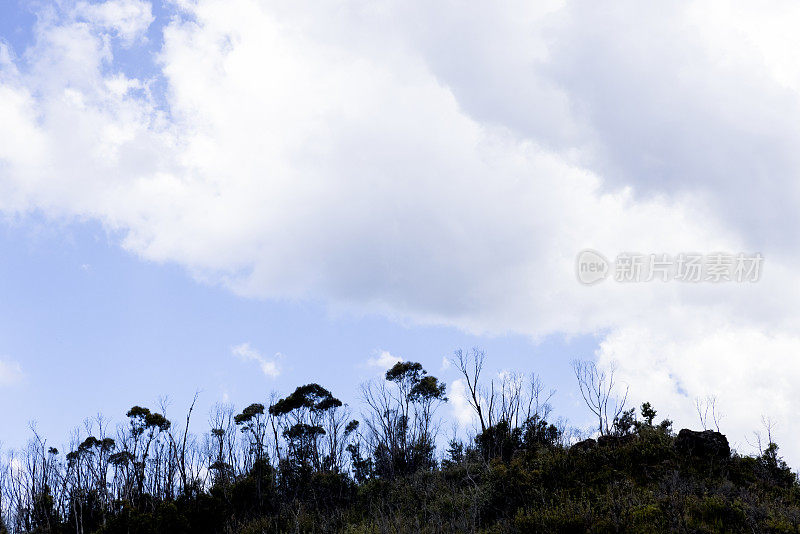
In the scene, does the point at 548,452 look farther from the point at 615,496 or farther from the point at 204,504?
the point at 204,504

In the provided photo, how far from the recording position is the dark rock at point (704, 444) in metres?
23.6

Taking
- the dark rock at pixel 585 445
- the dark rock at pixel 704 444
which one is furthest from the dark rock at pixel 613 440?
the dark rock at pixel 704 444

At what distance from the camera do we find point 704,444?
78.0ft

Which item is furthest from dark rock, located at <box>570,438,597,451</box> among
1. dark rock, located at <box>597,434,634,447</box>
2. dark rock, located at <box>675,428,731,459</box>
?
dark rock, located at <box>675,428,731,459</box>

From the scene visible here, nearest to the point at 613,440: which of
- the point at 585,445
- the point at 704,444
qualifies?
the point at 585,445

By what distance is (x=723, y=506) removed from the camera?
55.6 ft

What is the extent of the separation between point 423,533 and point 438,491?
8.04m

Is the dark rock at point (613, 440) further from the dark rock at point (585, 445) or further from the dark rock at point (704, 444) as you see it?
the dark rock at point (704, 444)

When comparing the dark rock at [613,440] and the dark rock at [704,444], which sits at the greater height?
the dark rock at [613,440]

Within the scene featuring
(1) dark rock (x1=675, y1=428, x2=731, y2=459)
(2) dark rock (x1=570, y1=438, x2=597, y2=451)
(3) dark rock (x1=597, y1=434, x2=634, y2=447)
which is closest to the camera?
(1) dark rock (x1=675, y1=428, x2=731, y2=459)

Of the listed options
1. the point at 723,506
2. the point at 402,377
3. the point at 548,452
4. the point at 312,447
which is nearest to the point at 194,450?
the point at 312,447

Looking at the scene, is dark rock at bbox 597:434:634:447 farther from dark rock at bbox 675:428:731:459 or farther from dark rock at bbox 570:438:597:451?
dark rock at bbox 675:428:731:459

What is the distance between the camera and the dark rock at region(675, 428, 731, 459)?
2358 cm

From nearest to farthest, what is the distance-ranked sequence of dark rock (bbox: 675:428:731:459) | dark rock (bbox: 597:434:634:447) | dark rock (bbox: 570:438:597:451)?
dark rock (bbox: 675:428:731:459) < dark rock (bbox: 597:434:634:447) < dark rock (bbox: 570:438:597:451)
